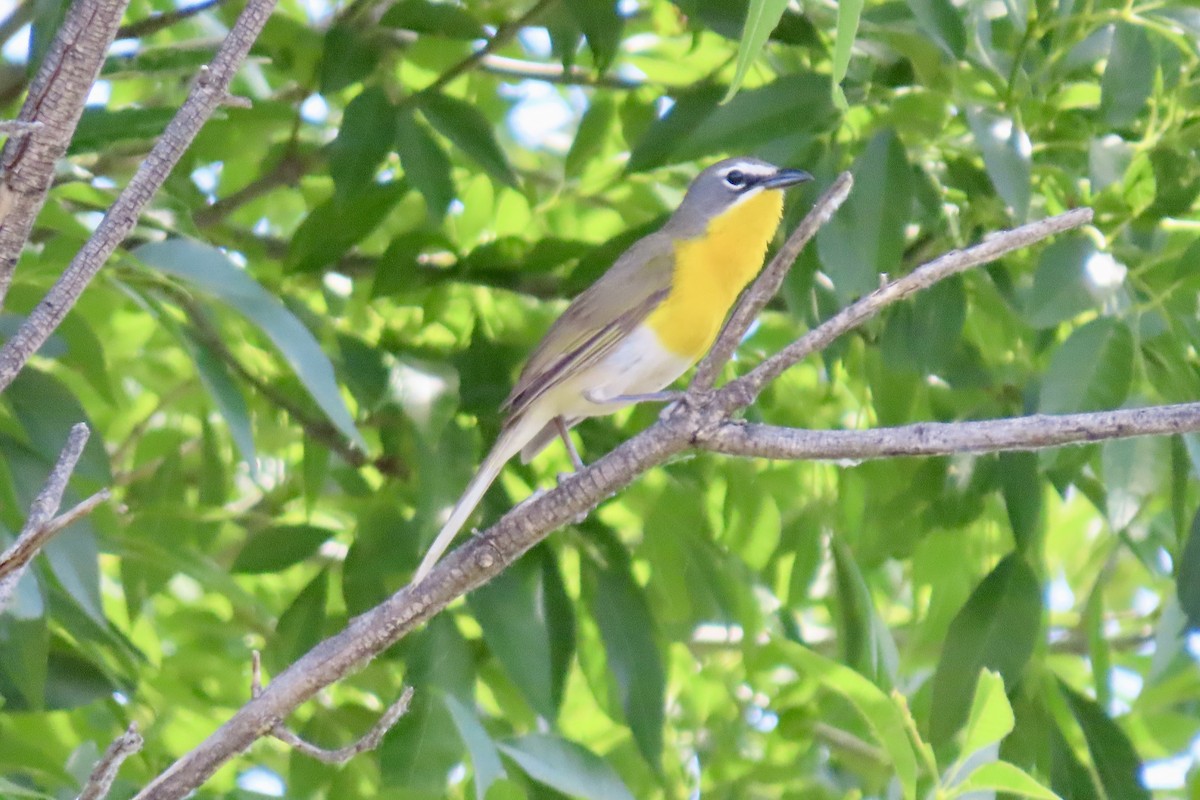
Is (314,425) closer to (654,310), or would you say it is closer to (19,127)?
(654,310)

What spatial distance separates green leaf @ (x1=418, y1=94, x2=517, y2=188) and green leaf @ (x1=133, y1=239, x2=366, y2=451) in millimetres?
898

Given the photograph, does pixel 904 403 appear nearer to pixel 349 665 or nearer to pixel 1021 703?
pixel 1021 703


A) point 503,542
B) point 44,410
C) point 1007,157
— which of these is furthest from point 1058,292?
point 44,410

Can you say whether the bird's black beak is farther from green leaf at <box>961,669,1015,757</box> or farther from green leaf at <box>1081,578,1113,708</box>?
green leaf at <box>961,669,1015,757</box>

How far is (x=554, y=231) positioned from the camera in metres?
3.91

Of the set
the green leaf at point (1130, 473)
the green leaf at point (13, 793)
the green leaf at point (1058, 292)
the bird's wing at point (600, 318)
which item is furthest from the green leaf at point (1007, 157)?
the green leaf at point (13, 793)

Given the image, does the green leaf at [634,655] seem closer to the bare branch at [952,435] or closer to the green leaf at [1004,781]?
the bare branch at [952,435]

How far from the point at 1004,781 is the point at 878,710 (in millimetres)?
222

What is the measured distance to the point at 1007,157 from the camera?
9.21 ft

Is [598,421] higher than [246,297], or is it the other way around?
[598,421]

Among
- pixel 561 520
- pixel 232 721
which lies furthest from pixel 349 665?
pixel 561 520

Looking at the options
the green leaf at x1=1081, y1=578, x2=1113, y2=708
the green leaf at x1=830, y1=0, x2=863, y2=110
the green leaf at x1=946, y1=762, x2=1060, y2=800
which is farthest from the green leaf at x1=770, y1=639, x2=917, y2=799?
the green leaf at x1=1081, y1=578, x2=1113, y2=708

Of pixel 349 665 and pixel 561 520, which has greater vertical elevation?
pixel 561 520

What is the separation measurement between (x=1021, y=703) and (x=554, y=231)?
5.31ft
